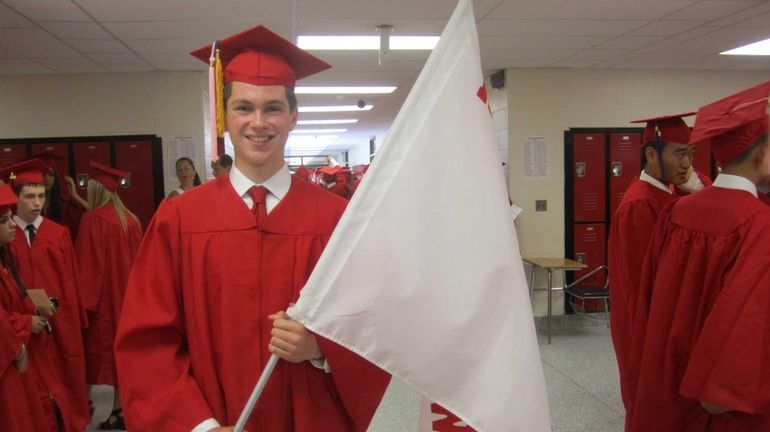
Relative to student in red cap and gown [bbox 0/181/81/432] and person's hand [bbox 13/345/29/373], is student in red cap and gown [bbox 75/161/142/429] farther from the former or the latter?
person's hand [bbox 13/345/29/373]

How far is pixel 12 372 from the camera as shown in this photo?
223 centimetres

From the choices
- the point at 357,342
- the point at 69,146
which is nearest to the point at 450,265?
the point at 357,342

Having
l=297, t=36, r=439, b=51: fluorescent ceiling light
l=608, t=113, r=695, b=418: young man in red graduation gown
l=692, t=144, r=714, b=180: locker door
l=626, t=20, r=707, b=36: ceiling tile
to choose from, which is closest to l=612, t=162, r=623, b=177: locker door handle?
l=692, t=144, r=714, b=180: locker door

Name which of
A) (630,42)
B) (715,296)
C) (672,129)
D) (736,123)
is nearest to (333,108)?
(630,42)

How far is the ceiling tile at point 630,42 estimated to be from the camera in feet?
14.8

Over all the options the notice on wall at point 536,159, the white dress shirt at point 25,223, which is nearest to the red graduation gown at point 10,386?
the white dress shirt at point 25,223

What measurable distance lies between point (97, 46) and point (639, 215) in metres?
4.27

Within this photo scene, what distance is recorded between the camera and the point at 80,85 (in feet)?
17.2

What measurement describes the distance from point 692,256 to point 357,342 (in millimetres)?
1380

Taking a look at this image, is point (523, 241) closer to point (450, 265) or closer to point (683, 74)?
point (683, 74)

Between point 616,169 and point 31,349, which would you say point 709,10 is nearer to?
point 616,169

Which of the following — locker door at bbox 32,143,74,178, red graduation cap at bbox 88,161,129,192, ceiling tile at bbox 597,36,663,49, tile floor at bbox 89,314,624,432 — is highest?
ceiling tile at bbox 597,36,663,49

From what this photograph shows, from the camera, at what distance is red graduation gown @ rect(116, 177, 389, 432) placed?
3.87ft

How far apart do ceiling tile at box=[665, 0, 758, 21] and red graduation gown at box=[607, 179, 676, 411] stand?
175 centimetres
